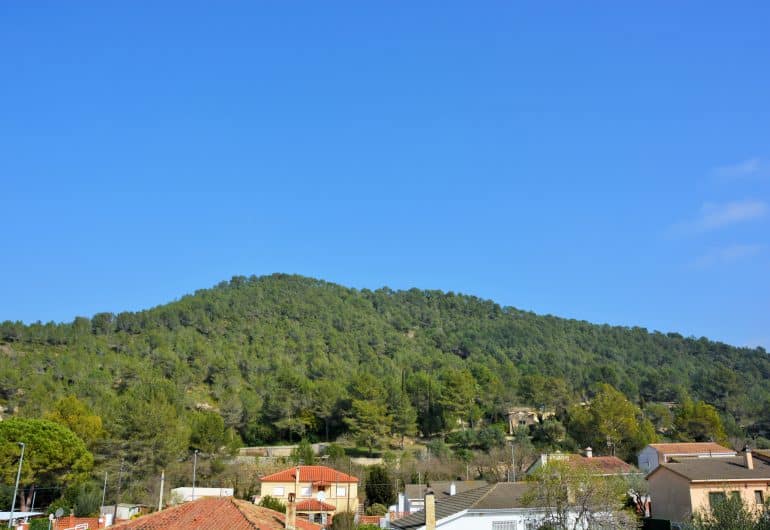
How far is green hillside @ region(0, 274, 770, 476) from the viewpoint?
229 ft

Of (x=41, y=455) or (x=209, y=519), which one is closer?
(x=209, y=519)

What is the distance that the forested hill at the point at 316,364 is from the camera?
71.9m

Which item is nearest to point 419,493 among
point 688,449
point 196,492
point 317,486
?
point 317,486

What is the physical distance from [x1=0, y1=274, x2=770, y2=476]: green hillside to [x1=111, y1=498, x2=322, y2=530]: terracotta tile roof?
1220 inches

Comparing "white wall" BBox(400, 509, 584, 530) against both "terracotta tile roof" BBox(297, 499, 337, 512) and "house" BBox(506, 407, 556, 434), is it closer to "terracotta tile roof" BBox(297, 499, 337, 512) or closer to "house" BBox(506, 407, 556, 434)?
"terracotta tile roof" BBox(297, 499, 337, 512)

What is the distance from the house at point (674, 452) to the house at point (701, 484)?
19.1 meters

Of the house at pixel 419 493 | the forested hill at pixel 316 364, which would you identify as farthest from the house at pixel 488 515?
the forested hill at pixel 316 364

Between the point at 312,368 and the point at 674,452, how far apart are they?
5215 cm

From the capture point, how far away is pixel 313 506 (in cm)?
4269

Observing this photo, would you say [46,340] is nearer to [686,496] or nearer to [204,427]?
[204,427]

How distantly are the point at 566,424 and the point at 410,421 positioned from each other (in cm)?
1704

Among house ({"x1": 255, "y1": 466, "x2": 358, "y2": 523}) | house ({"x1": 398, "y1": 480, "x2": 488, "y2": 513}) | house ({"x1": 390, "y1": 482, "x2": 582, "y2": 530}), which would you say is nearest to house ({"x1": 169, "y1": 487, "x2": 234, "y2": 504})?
house ({"x1": 255, "y1": 466, "x2": 358, "y2": 523})

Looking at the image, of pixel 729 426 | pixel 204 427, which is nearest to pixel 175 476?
pixel 204 427

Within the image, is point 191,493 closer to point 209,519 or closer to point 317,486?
point 317,486
